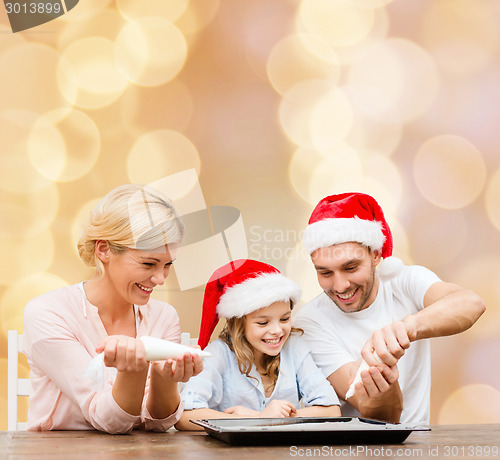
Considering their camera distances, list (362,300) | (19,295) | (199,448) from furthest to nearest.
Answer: (19,295) → (362,300) → (199,448)

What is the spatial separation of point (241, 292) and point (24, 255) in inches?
39.7

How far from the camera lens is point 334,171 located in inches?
95.0

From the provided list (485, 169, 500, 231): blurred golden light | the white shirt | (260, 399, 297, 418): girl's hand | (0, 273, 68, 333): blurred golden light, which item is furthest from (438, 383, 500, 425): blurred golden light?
(0, 273, 68, 333): blurred golden light

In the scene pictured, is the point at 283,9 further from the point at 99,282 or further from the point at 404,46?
the point at 99,282

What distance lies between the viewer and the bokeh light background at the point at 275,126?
2.28 meters

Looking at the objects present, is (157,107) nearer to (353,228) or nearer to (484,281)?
(353,228)

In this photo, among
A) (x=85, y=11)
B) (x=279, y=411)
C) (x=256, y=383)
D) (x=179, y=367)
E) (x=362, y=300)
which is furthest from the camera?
(x=85, y=11)

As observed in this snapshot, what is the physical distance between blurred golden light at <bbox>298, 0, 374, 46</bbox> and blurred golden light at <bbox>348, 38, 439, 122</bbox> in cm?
9

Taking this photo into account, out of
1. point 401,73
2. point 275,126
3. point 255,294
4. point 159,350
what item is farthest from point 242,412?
point 401,73

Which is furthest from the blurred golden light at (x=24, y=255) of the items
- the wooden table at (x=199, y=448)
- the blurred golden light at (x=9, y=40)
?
the wooden table at (x=199, y=448)

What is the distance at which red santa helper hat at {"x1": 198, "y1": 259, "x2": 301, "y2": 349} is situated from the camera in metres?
1.59

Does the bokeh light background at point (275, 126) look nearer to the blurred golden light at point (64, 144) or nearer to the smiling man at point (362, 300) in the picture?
the blurred golden light at point (64, 144)

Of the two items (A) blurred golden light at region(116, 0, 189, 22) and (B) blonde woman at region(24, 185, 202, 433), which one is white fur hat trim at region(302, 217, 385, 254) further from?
(A) blurred golden light at region(116, 0, 189, 22)

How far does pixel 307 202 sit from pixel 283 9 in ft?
2.63
